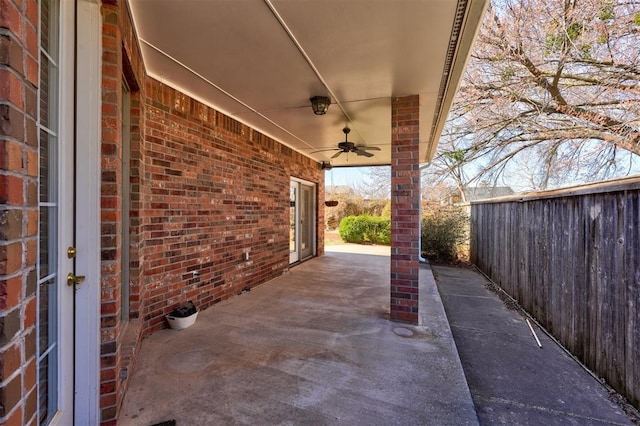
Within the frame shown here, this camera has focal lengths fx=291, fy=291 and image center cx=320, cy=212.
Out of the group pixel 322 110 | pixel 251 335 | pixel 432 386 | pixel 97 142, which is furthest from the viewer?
pixel 322 110

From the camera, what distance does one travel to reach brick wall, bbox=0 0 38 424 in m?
0.79

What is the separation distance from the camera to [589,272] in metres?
2.62

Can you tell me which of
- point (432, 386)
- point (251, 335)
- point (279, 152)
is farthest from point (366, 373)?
point (279, 152)

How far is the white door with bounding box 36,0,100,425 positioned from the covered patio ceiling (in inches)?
32.7

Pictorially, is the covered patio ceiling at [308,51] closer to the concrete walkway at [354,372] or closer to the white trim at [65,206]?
the white trim at [65,206]

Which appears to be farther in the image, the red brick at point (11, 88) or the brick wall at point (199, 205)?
the brick wall at point (199, 205)

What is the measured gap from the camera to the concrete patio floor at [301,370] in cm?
193

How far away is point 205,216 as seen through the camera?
3848 millimetres

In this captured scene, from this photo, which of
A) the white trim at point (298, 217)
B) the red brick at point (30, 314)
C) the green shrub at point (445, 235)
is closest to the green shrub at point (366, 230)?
the green shrub at point (445, 235)

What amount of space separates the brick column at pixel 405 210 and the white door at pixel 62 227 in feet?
9.62

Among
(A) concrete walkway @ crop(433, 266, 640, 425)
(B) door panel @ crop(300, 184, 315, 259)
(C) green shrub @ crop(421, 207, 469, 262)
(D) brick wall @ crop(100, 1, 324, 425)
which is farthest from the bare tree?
(D) brick wall @ crop(100, 1, 324, 425)

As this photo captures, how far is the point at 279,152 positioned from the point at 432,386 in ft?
15.8

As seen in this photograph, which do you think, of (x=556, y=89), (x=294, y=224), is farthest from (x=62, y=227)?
(x=556, y=89)

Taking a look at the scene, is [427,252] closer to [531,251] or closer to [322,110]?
[531,251]
